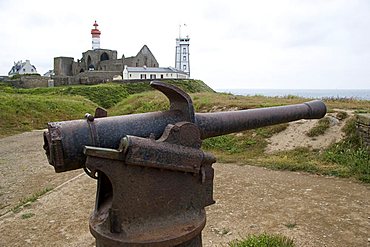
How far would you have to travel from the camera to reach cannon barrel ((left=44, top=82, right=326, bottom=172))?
208 centimetres

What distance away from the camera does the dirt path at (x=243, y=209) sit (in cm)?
459

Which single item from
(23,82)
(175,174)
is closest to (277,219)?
(175,174)

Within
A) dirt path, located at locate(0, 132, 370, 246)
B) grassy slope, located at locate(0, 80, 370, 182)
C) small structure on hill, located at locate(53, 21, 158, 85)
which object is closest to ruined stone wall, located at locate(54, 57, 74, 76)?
small structure on hill, located at locate(53, 21, 158, 85)

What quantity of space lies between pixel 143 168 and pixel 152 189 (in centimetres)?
14

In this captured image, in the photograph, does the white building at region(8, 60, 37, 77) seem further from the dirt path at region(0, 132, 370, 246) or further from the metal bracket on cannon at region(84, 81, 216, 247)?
the metal bracket on cannon at region(84, 81, 216, 247)

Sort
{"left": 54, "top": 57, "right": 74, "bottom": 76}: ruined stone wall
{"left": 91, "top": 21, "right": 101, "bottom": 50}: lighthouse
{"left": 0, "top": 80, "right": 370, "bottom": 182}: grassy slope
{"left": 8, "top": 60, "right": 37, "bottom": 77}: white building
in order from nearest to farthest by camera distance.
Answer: {"left": 0, "top": 80, "right": 370, "bottom": 182}: grassy slope < {"left": 54, "top": 57, "right": 74, "bottom": 76}: ruined stone wall < {"left": 91, "top": 21, "right": 101, "bottom": 50}: lighthouse < {"left": 8, "top": 60, "right": 37, "bottom": 77}: white building

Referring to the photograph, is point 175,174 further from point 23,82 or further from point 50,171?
point 23,82

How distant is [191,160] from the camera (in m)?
2.25

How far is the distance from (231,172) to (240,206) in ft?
7.21

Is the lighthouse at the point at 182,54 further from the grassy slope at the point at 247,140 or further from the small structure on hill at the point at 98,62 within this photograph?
the grassy slope at the point at 247,140

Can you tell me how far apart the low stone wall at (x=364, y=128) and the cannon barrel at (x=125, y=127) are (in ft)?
20.2

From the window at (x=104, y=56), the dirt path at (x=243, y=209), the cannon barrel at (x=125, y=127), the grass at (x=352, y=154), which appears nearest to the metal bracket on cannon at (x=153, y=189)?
the cannon barrel at (x=125, y=127)

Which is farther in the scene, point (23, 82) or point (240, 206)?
point (23, 82)

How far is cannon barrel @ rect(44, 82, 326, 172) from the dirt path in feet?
7.06
